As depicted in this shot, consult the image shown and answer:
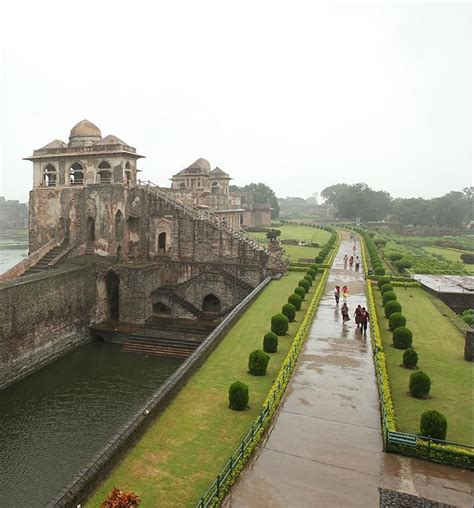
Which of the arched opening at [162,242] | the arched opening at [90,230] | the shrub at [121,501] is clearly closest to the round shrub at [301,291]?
the arched opening at [162,242]

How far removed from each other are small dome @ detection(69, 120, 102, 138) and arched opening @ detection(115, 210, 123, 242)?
8089 millimetres

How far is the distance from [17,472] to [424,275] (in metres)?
32.5

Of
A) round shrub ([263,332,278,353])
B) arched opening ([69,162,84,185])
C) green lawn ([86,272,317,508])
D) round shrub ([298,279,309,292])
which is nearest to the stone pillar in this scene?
green lawn ([86,272,317,508])

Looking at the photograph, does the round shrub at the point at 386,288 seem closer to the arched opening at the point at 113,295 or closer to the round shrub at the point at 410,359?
the round shrub at the point at 410,359

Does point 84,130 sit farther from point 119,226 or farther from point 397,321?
point 397,321

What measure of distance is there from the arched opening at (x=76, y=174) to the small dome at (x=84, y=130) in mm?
2706

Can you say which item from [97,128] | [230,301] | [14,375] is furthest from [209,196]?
[14,375]

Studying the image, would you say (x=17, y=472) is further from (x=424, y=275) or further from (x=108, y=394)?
(x=424, y=275)

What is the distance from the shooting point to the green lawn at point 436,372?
1333 cm

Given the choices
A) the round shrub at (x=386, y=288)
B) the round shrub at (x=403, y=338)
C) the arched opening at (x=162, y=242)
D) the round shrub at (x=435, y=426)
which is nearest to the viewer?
the round shrub at (x=435, y=426)

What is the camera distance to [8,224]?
420 feet

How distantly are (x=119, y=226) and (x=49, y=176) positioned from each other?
798 centimetres

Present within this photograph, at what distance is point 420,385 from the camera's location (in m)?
14.6

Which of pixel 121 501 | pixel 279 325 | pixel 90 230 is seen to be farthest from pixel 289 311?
pixel 90 230
